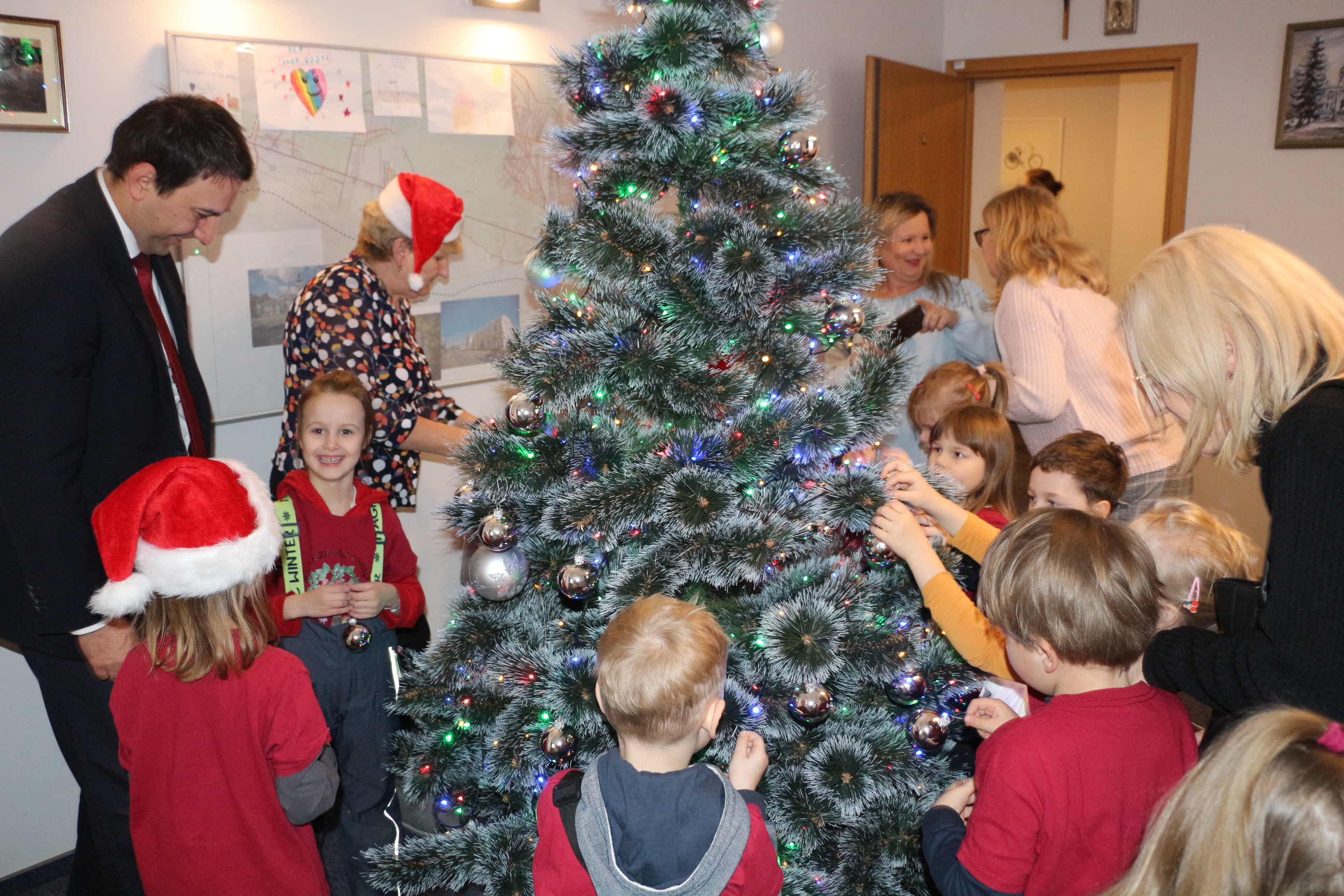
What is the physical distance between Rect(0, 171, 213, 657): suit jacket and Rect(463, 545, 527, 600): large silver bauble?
747mm

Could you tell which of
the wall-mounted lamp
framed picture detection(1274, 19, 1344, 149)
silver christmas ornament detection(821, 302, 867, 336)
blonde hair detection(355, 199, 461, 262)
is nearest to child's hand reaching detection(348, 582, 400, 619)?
blonde hair detection(355, 199, 461, 262)

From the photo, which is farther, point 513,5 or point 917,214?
point 513,5

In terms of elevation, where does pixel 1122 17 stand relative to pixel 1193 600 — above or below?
above

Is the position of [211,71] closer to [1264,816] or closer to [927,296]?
[927,296]

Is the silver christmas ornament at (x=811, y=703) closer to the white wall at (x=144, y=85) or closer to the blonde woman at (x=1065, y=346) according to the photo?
the white wall at (x=144, y=85)

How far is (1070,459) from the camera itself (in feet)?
7.41

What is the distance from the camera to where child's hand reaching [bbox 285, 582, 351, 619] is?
2223 millimetres

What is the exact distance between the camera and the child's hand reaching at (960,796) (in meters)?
1.50

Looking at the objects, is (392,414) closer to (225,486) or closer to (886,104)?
(225,486)

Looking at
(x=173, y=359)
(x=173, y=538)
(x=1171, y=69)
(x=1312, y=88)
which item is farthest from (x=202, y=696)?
(x=1171, y=69)

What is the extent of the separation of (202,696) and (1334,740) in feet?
5.28

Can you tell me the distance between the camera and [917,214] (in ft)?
10.8

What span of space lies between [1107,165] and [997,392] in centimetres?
694

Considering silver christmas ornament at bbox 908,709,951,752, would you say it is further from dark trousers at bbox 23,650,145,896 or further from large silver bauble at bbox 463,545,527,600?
dark trousers at bbox 23,650,145,896
